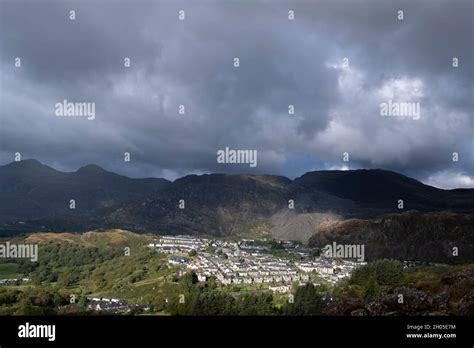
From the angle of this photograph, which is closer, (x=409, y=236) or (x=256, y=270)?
(x=256, y=270)

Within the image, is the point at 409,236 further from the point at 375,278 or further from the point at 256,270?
the point at 375,278

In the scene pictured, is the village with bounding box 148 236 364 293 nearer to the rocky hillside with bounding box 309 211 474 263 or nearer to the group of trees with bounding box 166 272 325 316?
the group of trees with bounding box 166 272 325 316

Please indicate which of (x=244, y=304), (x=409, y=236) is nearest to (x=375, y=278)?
(x=244, y=304)

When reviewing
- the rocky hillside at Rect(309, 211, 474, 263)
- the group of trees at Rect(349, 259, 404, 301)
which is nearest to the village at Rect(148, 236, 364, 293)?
the group of trees at Rect(349, 259, 404, 301)

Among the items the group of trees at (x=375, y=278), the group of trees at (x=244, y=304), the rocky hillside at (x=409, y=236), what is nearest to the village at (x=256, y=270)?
the group of trees at (x=244, y=304)

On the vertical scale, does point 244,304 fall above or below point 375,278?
below

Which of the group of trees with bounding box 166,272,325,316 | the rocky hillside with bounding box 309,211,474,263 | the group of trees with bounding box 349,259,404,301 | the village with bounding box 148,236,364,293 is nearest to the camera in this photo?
the group of trees with bounding box 166,272,325,316

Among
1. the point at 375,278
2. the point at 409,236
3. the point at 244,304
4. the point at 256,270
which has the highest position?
the point at 375,278

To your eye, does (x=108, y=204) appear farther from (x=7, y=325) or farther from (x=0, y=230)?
(x=7, y=325)

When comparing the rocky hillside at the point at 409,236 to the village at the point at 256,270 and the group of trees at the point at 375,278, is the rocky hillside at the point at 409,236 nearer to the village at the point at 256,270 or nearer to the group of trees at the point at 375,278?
the village at the point at 256,270

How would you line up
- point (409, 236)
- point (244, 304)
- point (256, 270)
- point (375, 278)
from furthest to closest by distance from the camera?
point (409, 236), point (256, 270), point (375, 278), point (244, 304)

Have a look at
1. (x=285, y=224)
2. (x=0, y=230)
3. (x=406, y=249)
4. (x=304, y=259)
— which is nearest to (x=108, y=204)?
(x=0, y=230)
